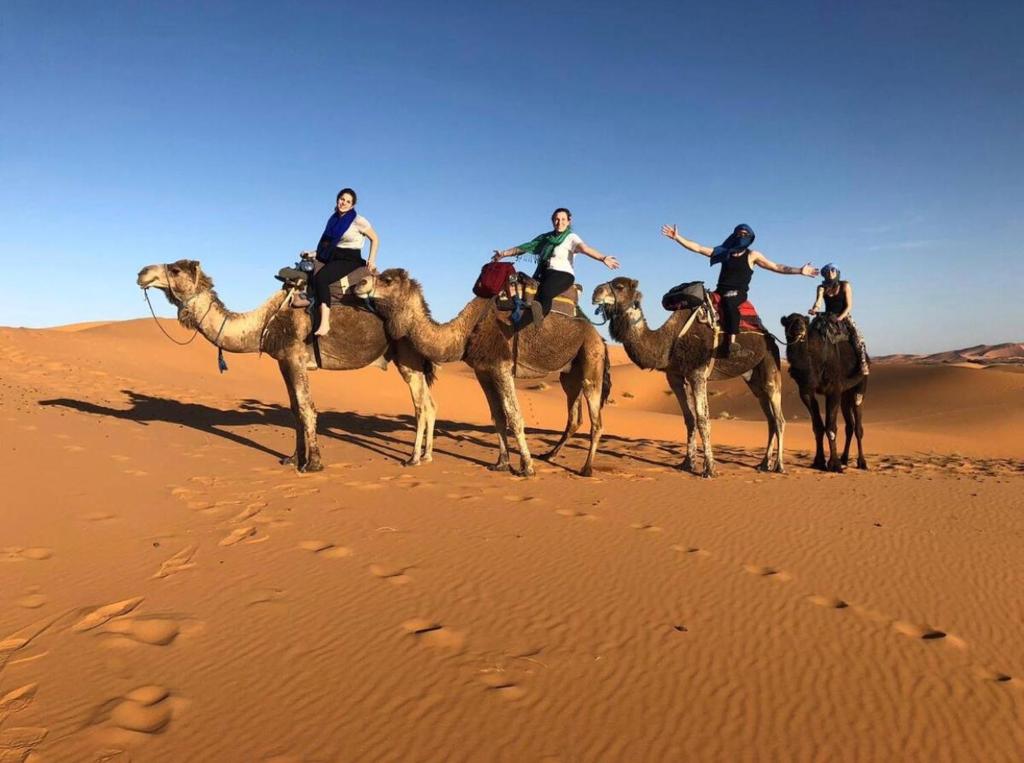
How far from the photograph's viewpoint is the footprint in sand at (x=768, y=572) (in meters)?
4.91

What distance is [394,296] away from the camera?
8.66 metres

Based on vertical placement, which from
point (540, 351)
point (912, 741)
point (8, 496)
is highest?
point (540, 351)

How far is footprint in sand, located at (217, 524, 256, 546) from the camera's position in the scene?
5.37 metres

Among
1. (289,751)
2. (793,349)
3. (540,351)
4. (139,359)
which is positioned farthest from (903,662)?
(139,359)

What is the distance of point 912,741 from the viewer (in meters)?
2.92

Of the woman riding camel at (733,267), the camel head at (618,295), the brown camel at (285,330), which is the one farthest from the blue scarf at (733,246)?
the brown camel at (285,330)

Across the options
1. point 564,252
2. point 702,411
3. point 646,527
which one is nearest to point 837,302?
point 702,411

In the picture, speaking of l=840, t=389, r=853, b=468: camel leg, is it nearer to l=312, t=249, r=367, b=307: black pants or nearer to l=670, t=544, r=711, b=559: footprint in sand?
l=670, t=544, r=711, b=559: footprint in sand

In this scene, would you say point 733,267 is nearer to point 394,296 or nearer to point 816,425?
point 816,425

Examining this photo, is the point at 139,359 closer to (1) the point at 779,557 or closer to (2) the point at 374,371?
(2) the point at 374,371

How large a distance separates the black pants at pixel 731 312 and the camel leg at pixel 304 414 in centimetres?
590

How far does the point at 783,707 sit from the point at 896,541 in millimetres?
3695

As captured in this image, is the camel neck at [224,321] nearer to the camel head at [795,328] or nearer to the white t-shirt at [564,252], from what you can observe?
the white t-shirt at [564,252]

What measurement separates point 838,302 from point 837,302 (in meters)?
0.02
